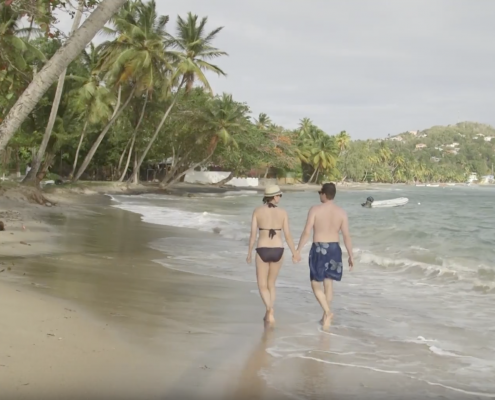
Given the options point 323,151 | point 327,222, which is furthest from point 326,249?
point 323,151

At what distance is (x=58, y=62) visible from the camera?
254 inches

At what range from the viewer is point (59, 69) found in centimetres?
650

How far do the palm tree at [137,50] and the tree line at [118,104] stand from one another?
0.18 ft

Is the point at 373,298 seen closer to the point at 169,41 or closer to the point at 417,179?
the point at 169,41

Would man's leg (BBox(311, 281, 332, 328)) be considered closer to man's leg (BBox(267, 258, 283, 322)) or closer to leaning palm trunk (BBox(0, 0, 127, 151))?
man's leg (BBox(267, 258, 283, 322))

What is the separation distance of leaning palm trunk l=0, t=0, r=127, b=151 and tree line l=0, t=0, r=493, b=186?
0.01m

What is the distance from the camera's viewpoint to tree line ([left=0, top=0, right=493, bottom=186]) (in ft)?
52.5

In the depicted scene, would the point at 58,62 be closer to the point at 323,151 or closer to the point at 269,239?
the point at 269,239

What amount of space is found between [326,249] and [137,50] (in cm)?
2614

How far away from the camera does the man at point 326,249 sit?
215 inches

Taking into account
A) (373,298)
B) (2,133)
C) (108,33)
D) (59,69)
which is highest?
(108,33)

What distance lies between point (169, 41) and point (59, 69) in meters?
27.5

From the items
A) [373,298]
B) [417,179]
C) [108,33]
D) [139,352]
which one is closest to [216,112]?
[108,33]

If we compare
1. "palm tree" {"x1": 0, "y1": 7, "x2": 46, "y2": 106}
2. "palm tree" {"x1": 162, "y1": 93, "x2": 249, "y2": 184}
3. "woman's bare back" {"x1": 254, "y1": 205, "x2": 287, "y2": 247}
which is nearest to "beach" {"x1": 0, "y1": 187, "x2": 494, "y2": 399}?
"woman's bare back" {"x1": 254, "y1": 205, "x2": 287, "y2": 247}
